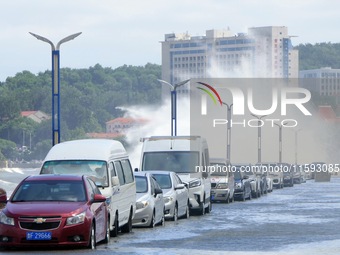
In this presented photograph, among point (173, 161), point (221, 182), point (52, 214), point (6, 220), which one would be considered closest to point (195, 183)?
point (173, 161)

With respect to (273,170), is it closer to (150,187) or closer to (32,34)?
(32,34)

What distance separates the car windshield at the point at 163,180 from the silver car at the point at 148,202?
200 cm

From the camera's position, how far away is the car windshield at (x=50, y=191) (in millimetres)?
23312

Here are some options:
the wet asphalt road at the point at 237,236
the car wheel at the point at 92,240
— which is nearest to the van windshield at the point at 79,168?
the wet asphalt road at the point at 237,236

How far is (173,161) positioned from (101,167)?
1402 centimetres

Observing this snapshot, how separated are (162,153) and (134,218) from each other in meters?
10.3

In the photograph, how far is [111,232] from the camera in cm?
2652

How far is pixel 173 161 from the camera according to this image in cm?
4056

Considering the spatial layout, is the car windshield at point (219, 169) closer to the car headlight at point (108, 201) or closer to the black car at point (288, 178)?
the car headlight at point (108, 201)

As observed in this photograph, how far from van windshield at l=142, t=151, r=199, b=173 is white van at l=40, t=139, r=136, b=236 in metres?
12.3

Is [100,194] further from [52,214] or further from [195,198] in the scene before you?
[195,198]

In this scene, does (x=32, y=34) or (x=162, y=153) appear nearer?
(x=162, y=153)

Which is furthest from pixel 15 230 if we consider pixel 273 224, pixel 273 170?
pixel 273 170

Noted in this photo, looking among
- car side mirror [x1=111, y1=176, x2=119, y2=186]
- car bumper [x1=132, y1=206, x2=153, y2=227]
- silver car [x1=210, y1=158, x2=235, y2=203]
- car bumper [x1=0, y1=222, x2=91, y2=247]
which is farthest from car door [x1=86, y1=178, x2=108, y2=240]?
silver car [x1=210, y1=158, x2=235, y2=203]
